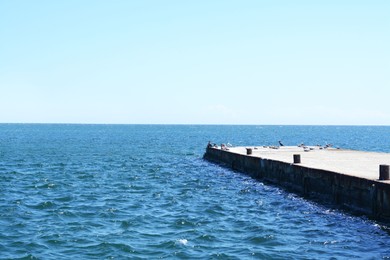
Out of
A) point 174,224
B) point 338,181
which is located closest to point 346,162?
point 338,181

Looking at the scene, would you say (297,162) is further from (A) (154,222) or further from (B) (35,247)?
(B) (35,247)

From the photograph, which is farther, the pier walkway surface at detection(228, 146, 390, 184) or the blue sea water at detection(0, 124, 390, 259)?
the pier walkway surface at detection(228, 146, 390, 184)

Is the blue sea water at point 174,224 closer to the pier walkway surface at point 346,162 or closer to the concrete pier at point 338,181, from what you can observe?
the concrete pier at point 338,181

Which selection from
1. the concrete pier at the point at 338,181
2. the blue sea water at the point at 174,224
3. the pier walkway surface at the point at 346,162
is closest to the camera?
the blue sea water at the point at 174,224

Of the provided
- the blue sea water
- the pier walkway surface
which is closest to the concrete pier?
the pier walkway surface

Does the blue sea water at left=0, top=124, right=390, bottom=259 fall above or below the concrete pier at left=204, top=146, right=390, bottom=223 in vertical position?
below

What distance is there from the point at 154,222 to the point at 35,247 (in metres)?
5.39

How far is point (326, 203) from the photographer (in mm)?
24609

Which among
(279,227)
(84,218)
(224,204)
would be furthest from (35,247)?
(224,204)

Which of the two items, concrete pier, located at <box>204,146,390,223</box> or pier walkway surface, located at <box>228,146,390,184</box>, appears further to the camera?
pier walkway surface, located at <box>228,146,390,184</box>

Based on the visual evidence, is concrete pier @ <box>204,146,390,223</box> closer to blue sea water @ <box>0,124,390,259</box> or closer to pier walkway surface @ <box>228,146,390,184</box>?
pier walkway surface @ <box>228,146,390,184</box>

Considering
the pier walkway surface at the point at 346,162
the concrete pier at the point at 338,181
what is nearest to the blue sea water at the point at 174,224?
the concrete pier at the point at 338,181

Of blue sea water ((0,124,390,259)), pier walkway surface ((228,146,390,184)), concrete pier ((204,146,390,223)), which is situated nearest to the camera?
blue sea water ((0,124,390,259))

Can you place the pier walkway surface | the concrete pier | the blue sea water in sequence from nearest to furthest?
the blue sea water < the concrete pier < the pier walkway surface
